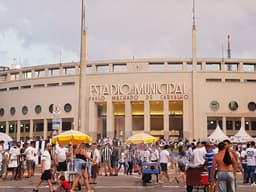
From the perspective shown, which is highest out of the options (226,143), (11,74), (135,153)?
(11,74)

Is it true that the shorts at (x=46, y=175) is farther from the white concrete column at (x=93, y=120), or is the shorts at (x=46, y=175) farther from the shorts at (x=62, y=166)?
the white concrete column at (x=93, y=120)

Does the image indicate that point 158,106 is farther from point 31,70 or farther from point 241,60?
point 31,70

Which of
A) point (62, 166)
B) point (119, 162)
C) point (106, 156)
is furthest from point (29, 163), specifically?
point (119, 162)

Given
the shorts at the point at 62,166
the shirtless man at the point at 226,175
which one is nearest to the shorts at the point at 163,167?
the shorts at the point at 62,166

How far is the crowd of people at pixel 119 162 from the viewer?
9.64m

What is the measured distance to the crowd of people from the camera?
380 inches

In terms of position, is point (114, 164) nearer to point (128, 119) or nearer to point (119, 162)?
point (119, 162)

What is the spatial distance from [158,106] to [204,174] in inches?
1956

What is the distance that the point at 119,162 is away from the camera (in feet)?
86.3

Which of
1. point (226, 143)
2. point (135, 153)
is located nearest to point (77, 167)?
point (226, 143)

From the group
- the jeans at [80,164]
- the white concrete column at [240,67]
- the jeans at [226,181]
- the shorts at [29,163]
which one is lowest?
the shorts at [29,163]

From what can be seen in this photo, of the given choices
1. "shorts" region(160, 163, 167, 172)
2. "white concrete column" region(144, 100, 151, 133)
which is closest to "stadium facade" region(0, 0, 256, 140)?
"white concrete column" region(144, 100, 151, 133)

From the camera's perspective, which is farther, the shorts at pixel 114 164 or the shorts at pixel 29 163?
the shorts at pixel 114 164

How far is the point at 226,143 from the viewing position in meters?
9.83
